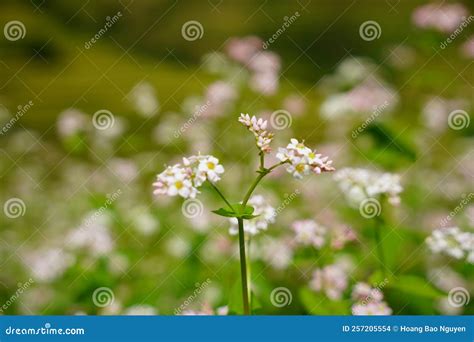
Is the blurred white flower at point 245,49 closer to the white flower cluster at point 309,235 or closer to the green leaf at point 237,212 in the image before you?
the white flower cluster at point 309,235

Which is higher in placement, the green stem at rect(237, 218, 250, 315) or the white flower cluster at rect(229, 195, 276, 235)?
the white flower cluster at rect(229, 195, 276, 235)

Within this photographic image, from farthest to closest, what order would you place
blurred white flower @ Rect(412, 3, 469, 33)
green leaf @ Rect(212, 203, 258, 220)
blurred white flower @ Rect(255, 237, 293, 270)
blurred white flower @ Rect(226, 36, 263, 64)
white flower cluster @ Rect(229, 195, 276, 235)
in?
blurred white flower @ Rect(226, 36, 263, 64) → blurred white flower @ Rect(412, 3, 469, 33) → blurred white flower @ Rect(255, 237, 293, 270) → white flower cluster @ Rect(229, 195, 276, 235) → green leaf @ Rect(212, 203, 258, 220)

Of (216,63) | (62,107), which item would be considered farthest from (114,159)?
(216,63)

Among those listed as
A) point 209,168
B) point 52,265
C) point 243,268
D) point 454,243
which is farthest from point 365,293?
point 52,265

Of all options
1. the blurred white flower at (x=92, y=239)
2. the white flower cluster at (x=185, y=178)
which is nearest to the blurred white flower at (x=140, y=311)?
the blurred white flower at (x=92, y=239)

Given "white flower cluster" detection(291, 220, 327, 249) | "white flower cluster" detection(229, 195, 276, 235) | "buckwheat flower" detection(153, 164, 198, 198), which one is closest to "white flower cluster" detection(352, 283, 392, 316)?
"white flower cluster" detection(291, 220, 327, 249)

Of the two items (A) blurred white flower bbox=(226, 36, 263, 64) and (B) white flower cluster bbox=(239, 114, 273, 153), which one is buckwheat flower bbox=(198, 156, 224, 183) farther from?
(A) blurred white flower bbox=(226, 36, 263, 64)

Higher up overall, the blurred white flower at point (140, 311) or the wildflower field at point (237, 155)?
the wildflower field at point (237, 155)
